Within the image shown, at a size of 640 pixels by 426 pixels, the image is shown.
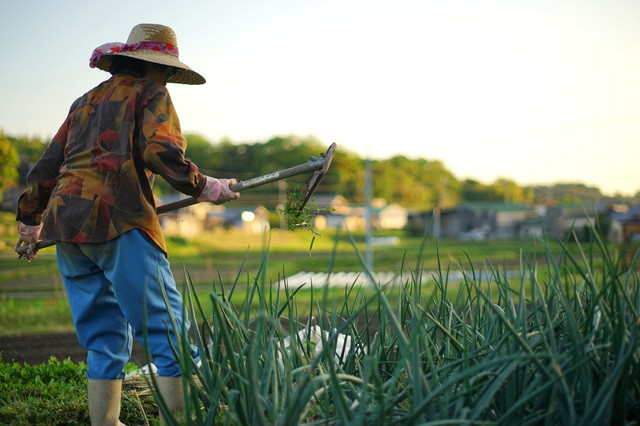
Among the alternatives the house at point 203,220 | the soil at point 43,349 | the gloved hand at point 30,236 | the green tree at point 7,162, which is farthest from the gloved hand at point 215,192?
the house at point 203,220

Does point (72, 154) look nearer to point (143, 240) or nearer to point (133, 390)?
point (143, 240)

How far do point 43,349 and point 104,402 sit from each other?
11.5 ft

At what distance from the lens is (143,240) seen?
2.34 meters

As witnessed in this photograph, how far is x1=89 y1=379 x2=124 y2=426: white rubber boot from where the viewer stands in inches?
91.0

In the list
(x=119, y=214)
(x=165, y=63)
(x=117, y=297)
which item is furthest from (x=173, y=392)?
(x=165, y=63)

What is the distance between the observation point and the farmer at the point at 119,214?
2314 millimetres

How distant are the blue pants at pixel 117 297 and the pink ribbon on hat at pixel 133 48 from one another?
2.44 feet

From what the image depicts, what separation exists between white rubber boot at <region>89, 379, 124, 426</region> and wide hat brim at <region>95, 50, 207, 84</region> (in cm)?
121

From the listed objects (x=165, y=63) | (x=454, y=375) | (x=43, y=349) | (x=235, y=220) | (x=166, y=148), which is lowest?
(x=235, y=220)

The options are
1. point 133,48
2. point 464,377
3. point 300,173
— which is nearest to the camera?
point 464,377

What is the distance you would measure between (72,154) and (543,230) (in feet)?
5.65

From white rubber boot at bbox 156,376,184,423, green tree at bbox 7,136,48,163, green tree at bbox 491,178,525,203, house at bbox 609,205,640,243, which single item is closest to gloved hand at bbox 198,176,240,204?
white rubber boot at bbox 156,376,184,423

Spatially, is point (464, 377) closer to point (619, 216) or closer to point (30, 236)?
point (30, 236)

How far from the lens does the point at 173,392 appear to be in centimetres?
231
